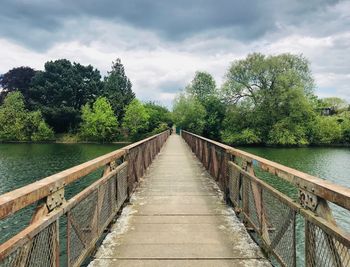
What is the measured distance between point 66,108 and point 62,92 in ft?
11.3

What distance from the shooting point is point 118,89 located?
211 feet

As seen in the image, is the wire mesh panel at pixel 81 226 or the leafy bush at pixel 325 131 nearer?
the wire mesh panel at pixel 81 226

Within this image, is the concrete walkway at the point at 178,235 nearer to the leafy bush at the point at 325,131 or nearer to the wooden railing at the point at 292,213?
the wooden railing at the point at 292,213

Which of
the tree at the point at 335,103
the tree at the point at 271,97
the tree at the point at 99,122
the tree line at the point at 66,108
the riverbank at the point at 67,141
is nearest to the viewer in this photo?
the tree at the point at 271,97

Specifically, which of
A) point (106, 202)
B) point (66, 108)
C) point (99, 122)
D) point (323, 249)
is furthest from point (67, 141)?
point (323, 249)

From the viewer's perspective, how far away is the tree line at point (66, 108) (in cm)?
4891

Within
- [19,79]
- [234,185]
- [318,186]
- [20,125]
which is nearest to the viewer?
[318,186]

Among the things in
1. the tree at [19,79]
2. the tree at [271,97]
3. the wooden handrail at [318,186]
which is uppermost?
the tree at [19,79]

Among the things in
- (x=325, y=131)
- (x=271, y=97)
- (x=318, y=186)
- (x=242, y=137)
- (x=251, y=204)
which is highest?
(x=271, y=97)

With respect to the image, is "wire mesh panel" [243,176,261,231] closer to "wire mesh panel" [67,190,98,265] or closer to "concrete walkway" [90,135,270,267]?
"concrete walkway" [90,135,270,267]

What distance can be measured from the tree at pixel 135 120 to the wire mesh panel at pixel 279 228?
46.5 m

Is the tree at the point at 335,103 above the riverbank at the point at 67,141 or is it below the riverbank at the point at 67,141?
above

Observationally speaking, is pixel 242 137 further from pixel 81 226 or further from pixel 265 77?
pixel 81 226

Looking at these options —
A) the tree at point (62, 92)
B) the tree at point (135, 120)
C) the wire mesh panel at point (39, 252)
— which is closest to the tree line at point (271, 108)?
the tree at point (135, 120)
